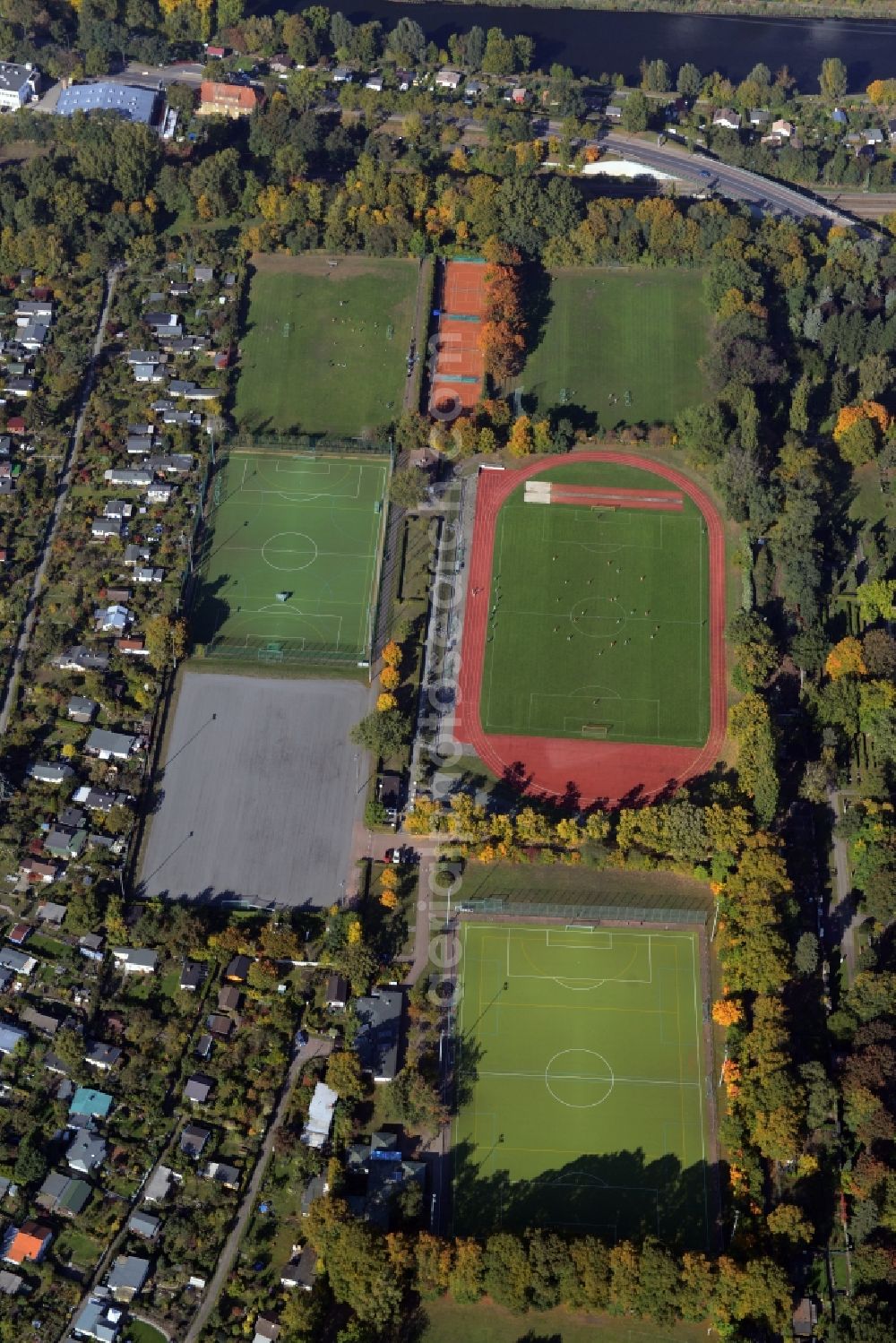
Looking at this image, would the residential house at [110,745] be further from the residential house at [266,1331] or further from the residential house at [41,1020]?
the residential house at [266,1331]

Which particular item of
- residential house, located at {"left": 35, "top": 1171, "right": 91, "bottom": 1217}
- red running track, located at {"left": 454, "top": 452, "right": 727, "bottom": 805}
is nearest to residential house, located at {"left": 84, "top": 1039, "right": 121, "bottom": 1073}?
residential house, located at {"left": 35, "top": 1171, "right": 91, "bottom": 1217}

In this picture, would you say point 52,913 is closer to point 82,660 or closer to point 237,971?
point 237,971

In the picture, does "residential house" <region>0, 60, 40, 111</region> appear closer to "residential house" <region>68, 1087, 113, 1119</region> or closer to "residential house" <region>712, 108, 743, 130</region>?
"residential house" <region>712, 108, 743, 130</region>

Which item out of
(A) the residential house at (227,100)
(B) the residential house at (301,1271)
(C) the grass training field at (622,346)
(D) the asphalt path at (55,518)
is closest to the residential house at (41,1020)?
(B) the residential house at (301,1271)

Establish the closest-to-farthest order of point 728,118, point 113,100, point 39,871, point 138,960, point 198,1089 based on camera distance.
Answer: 1. point 198,1089
2. point 138,960
3. point 39,871
4. point 113,100
5. point 728,118

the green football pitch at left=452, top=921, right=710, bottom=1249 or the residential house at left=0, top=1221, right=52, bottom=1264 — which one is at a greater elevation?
the green football pitch at left=452, top=921, right=710, bottom=1249

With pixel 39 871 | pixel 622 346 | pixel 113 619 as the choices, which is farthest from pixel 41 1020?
pixel 622 346

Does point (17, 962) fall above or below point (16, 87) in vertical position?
below
